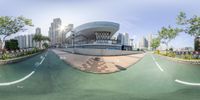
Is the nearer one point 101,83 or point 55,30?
point 101,83

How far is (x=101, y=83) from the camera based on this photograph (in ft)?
23.6

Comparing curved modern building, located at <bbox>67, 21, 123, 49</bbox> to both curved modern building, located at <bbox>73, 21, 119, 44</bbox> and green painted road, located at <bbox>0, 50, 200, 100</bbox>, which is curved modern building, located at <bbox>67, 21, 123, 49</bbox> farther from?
green painted road, located at <bbox>0, 50, 200, 100</bbox>

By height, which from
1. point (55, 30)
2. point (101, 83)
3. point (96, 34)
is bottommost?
point (101, 83)

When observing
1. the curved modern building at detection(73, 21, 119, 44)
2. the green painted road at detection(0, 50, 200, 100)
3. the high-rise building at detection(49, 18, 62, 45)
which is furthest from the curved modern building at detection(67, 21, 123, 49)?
the green painted road at detection(0, 50, 200, 100)

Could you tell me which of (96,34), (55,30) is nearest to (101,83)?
(55,30)

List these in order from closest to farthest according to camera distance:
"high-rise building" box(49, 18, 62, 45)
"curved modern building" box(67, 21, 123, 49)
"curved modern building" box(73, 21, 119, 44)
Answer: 1. "high-rise building" box(49, 18, 62, 45)
2. "curved modern building" box(73, 21, 119, 44)
3. "curved modern building" box(67, 21, 123, 49)

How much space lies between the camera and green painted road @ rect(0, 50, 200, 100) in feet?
19.4

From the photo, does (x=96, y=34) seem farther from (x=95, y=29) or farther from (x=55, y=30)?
(x=55, y=30)

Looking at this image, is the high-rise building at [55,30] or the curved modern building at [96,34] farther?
the curved modern building at [96,34]

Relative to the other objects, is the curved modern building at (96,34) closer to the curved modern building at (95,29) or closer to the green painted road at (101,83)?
the curved modern building at (95,29)

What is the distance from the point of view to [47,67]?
360 inches

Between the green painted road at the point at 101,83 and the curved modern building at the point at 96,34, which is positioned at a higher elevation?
the curved modern building at the point at 96,34

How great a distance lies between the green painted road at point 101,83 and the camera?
5898 millimetres

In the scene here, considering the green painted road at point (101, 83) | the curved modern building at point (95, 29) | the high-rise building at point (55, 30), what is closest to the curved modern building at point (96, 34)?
the curved modern building at point (95, 29)
